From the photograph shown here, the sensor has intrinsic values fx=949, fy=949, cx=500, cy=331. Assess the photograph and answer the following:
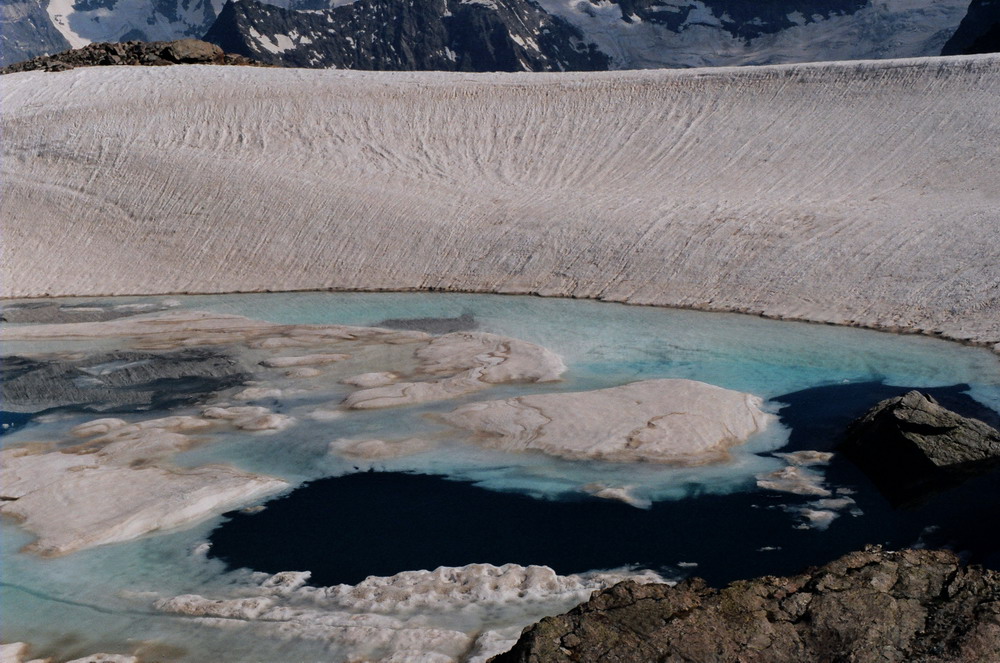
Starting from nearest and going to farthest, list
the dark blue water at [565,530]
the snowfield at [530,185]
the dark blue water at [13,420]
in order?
1. the dark blue water at [565,530]
2. the dark blue water at [13,420]
3. the snowfield at [530,185]

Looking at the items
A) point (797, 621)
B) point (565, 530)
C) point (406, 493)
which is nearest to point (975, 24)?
point (406, 493)

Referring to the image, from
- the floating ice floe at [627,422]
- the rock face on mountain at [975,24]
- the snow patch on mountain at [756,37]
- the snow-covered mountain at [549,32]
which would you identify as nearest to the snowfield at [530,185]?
the floating ice floe at [627,422]

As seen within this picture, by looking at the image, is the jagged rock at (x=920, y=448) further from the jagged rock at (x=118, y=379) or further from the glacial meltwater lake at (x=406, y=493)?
the jagged rock at (x=118, y=379)

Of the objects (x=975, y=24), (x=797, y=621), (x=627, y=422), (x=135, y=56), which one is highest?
(x=797, y=621)

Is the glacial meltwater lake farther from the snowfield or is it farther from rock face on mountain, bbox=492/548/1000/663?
the snowfield

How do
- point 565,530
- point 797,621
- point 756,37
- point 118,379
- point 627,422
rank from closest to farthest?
point 797,621
point 565,530
point 627,422
point 118,379
point 756,37

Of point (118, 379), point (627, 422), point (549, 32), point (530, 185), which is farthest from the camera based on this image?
point (549, 32)

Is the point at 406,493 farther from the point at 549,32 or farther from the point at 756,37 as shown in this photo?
the point at 549,32
